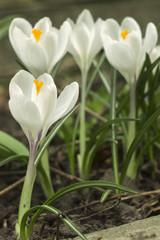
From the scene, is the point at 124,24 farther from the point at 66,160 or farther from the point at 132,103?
the point at 66,160

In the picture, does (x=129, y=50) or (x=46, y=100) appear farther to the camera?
(x=129, y=50)

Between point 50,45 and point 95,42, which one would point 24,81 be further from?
point 95,42

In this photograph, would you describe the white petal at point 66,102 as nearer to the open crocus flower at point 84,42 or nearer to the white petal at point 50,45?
the white petal at point 50,45

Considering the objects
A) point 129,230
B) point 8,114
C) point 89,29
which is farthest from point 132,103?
point 8,114

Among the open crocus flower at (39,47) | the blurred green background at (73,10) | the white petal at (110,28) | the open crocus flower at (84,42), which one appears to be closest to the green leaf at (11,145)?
the open crocus flower at (39,47)

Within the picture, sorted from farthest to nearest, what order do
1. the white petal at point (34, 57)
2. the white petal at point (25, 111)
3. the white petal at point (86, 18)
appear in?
the white petal at point (86, 18) → the white petal at point (34, 57) → the white petal at point (25, 111)

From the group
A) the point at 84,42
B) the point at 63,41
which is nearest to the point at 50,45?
the point at 63,41

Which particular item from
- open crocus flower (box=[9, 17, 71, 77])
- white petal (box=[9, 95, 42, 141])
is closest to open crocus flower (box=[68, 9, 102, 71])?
open crocus flower (box=[9, 17, 71, 77])
